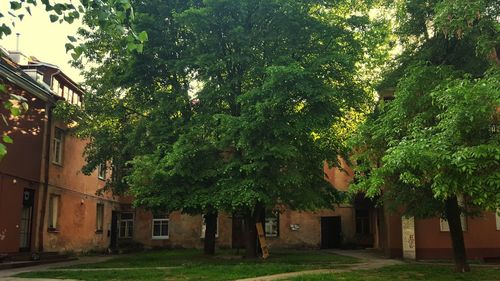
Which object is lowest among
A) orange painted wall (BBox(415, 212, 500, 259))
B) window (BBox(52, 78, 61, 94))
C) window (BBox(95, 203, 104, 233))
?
orange painted wall (BBox(415, 212, 500, 259))

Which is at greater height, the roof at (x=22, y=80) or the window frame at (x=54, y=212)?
the roof at (x=22, y=80)

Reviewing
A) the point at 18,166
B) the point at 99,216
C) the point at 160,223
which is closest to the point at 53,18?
the point at 18,166

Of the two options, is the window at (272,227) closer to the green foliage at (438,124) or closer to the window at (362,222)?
the window at (362,222)

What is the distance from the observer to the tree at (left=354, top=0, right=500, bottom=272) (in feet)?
31.7

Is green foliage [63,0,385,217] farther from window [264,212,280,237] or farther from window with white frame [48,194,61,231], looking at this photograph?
window [264,212,280,237]

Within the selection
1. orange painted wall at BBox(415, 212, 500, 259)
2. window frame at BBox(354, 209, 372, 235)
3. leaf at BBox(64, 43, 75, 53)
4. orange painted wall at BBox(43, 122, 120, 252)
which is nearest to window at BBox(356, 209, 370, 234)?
window frame at BBox(354, 209, 372, 235)

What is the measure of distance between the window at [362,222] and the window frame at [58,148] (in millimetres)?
19152

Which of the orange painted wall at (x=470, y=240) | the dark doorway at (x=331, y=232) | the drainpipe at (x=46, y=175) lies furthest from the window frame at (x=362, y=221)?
the drainpipe at (x=46, y=175)

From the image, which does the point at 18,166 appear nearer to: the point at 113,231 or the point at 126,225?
the point at 113,231

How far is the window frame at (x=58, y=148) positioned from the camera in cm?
2370

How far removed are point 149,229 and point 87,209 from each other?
692 centimetres

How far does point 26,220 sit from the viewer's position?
69.9 ft

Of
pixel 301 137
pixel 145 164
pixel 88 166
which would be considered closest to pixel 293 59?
pixel 301 137

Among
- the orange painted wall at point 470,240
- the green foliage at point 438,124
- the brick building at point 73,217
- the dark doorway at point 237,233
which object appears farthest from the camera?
the dark doorway at point 237,233
